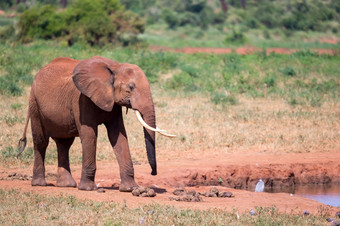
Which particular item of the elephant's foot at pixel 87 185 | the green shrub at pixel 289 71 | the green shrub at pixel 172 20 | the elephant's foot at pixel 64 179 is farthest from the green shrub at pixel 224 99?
the green shrub at pixel 172 20

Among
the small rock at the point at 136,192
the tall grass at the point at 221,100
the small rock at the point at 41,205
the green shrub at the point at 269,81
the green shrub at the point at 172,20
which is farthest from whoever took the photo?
the green shrub at the point at 172,20

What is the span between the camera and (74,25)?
27609 mm

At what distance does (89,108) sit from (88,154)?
58cm

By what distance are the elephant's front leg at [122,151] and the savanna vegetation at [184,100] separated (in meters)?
0.97

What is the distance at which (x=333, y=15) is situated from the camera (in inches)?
1772

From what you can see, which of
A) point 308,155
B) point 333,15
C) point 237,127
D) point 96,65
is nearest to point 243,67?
point 237,127

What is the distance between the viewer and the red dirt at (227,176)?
801 cm

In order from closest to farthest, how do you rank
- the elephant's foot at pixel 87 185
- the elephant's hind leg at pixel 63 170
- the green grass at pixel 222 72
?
the elephant's foot at pixel 87 185
the elephant's hind leg at pixel 63 170
the green grass at pixel 222 72

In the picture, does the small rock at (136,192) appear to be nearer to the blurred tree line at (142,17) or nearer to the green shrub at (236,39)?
the blurred tree line at (142,17)

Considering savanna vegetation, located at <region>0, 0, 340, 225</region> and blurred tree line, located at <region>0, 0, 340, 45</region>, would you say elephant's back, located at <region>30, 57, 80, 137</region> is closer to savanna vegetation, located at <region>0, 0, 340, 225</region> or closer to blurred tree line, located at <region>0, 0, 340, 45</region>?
savanna vegetation, located at <region>0, 0, 340, 225</region>

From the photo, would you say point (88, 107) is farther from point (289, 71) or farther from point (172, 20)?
point (172, 20)

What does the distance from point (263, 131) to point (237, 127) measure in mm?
545

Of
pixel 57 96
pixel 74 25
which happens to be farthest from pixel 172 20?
pixel 57 96

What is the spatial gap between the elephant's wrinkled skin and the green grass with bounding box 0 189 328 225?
87cm
